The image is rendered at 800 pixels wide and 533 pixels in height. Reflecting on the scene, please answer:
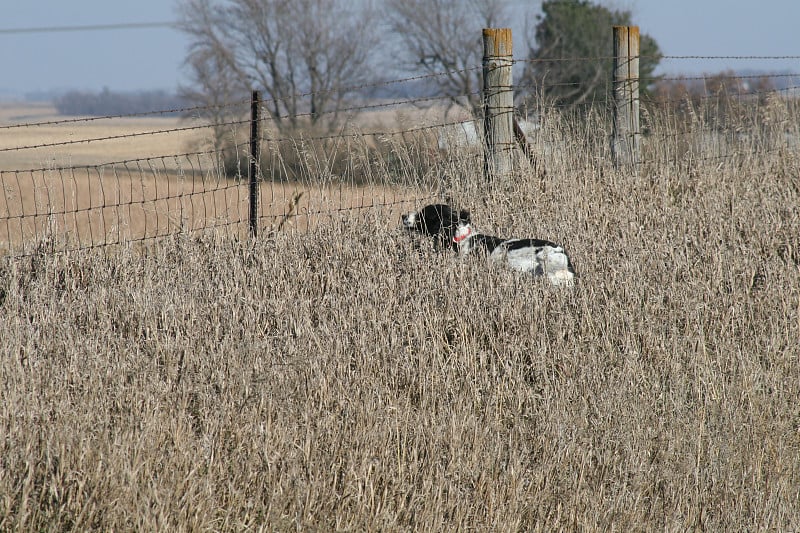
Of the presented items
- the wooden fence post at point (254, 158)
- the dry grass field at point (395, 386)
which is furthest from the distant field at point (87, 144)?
the dry grass field at point (395, 386)

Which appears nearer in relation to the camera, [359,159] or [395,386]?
[395,386]

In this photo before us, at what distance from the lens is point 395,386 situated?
13.0 ft

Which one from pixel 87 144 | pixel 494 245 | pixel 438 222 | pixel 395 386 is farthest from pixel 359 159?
pixel 87 144

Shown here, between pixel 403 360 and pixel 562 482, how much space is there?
1059mm

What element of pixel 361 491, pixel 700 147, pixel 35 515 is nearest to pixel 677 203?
pixel 700 147

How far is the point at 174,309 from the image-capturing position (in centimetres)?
444

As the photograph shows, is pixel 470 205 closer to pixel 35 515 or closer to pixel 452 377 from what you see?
pixel 452 377

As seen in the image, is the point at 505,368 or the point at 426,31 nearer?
the point at 505,368

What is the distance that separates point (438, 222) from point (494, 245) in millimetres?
467

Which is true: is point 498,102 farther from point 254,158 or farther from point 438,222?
point 254,158

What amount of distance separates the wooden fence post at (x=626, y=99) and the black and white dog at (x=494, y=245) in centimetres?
282

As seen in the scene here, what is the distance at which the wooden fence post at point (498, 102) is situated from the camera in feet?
24.5

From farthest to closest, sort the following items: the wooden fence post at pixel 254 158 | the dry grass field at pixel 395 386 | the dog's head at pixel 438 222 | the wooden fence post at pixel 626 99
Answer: the wooden fence post at pixel 626 99, the wooden fence post at pixel 254 158, the dog's head at pixel 438 222, the dry grass field at pixel 395 386

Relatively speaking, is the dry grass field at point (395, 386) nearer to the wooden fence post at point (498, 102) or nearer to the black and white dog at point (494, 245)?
the black and white dog at point (494, 245)
